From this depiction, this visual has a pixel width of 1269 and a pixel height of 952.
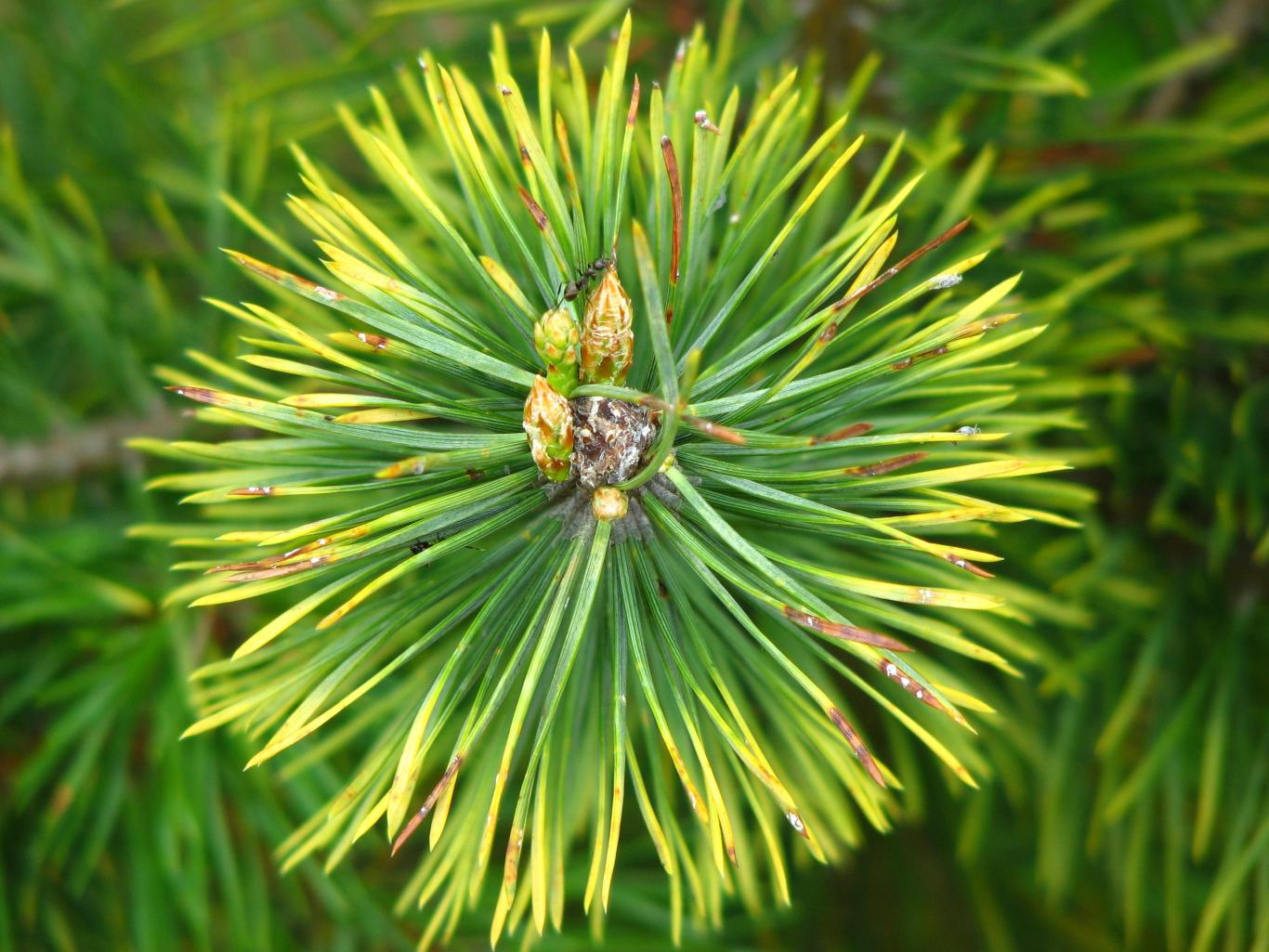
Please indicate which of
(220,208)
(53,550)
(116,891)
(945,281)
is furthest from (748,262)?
(116,891)

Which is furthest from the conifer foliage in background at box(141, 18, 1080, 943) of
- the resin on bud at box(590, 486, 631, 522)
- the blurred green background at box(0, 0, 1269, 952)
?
the blurred green background at box(0, 0, 1269, 952)

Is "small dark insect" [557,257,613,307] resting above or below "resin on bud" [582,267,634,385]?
above

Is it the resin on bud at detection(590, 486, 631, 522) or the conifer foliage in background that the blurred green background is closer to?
the conifer foliage in background

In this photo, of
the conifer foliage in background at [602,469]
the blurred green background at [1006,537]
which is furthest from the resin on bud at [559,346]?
the blurred green background at [1006,537]

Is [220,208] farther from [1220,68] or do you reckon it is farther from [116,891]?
[1220,68]

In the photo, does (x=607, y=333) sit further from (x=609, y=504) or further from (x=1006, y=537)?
(x=1006, y=537)

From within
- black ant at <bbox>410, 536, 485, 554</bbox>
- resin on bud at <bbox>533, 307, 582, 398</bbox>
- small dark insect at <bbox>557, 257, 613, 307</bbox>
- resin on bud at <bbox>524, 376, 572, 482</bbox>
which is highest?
small dark insect at <bbox>557, 257, 613, 307</bbox>

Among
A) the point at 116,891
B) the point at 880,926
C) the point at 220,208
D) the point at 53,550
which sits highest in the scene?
the point at 220,208

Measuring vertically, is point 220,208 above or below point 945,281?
above
